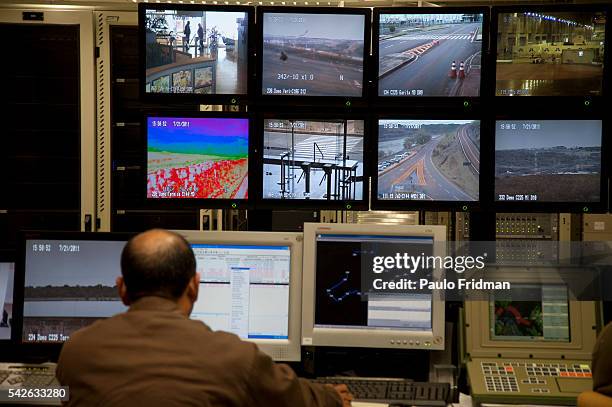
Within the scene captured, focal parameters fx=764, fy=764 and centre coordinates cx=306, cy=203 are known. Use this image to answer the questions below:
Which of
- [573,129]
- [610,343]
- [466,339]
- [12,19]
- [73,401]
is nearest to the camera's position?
[73,401]

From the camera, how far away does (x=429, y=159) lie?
98.7 inches

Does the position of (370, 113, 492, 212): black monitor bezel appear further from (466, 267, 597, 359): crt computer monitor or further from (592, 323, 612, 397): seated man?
(592, 323, 612, 397): seated man

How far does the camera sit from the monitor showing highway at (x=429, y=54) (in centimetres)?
249

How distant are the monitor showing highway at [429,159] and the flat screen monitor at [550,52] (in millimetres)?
203

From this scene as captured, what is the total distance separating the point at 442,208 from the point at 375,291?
39 cm

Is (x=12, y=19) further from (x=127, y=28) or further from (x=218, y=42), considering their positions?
(x=218, y=42)

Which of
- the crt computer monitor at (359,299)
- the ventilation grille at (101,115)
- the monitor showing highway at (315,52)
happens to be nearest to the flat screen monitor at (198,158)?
the monitor showing highway at (315,52)

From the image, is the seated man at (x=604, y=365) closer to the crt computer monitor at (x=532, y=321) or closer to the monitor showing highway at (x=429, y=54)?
the crt computer monitor at (x=532, y=321)

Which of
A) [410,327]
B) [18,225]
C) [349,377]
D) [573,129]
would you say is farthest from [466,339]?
[18,225]

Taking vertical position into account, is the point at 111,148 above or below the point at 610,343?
above

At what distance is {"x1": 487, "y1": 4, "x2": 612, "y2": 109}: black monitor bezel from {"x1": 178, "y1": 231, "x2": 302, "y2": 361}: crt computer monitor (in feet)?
2.82

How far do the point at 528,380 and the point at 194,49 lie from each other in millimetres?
1456

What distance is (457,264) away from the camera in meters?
2.41

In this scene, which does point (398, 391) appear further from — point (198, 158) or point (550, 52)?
point (550, 52)
